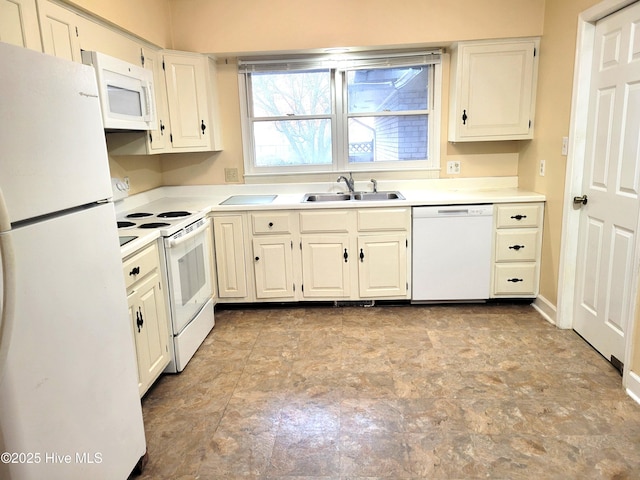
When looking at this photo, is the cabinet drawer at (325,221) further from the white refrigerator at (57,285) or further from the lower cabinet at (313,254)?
the white refrigerator at (57,285)

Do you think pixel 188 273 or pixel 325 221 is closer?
pixel 188 273

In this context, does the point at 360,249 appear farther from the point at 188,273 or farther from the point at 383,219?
the point at 188,273

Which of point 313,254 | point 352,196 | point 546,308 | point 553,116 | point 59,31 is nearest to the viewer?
point 59,31

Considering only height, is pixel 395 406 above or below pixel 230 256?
below

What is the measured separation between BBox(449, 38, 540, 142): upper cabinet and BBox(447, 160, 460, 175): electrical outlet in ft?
1.08

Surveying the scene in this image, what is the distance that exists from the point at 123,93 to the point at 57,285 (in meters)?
1.57

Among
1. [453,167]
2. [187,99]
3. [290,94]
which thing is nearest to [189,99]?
[187,99]

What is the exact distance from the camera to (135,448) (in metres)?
1.80

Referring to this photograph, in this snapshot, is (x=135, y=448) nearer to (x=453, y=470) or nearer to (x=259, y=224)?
(x=453, y=470)

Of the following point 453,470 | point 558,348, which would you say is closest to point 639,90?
point 558,348

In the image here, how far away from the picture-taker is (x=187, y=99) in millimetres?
3551

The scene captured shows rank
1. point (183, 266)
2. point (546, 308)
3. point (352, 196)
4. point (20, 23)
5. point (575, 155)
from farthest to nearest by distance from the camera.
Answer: point (352, 196) → point (546, 308) → point (575, 155) → point (183, 266) → point (20, 23)

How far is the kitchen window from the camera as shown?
150 inches

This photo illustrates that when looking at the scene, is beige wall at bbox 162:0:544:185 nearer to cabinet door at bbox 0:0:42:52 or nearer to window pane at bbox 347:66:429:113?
window pane at bbox 347:66:429:113
